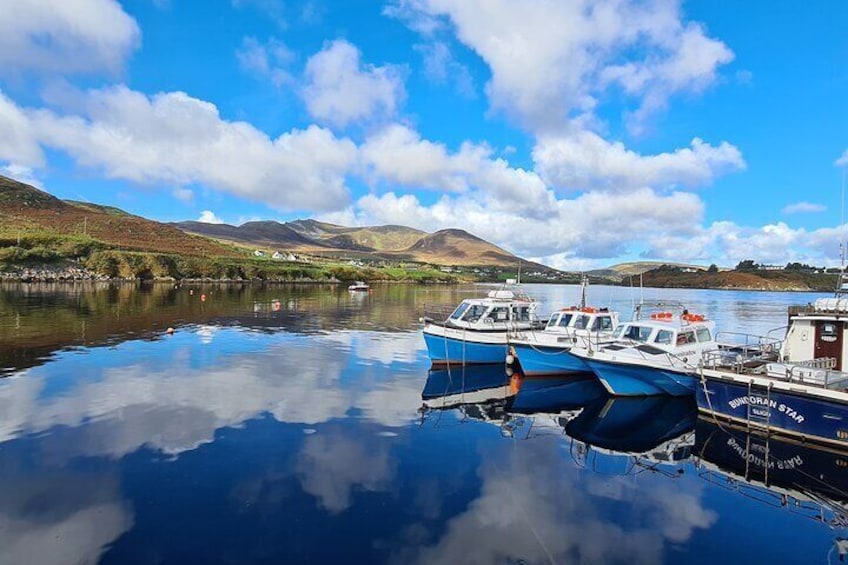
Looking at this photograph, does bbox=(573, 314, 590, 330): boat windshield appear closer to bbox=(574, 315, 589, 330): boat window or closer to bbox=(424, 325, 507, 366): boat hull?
bbox=(574, 315, 589, 330): boat window

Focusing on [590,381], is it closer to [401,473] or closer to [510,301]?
[510,301]

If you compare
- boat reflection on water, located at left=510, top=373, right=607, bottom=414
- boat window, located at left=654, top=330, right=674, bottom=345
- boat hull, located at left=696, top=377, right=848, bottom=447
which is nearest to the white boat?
boat reflection on water, located at left=510, top=373, right=607, bottom=414

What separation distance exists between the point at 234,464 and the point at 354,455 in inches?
132

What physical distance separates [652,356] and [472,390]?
332 inches

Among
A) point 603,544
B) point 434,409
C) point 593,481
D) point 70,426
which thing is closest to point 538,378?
point 434,409

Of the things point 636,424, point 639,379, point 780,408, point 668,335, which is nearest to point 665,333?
point 668,335

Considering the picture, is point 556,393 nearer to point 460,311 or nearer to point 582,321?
point 582,321

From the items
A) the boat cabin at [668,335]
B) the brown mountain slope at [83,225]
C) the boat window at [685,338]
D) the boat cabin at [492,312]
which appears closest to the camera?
the boat cabin at [668,335]

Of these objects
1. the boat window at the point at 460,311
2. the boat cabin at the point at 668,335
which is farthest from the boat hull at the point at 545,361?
the boat window at the point at 460,311

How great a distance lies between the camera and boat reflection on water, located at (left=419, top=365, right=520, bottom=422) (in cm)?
2109

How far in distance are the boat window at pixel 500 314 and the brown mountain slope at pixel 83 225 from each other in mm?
145248

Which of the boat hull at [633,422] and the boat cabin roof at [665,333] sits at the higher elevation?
the boat cabin roof at [665,333]

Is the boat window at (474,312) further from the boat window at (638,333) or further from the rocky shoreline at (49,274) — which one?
the rocky shoreline at (49,274)

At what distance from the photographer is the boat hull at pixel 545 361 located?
26750 millimetres
